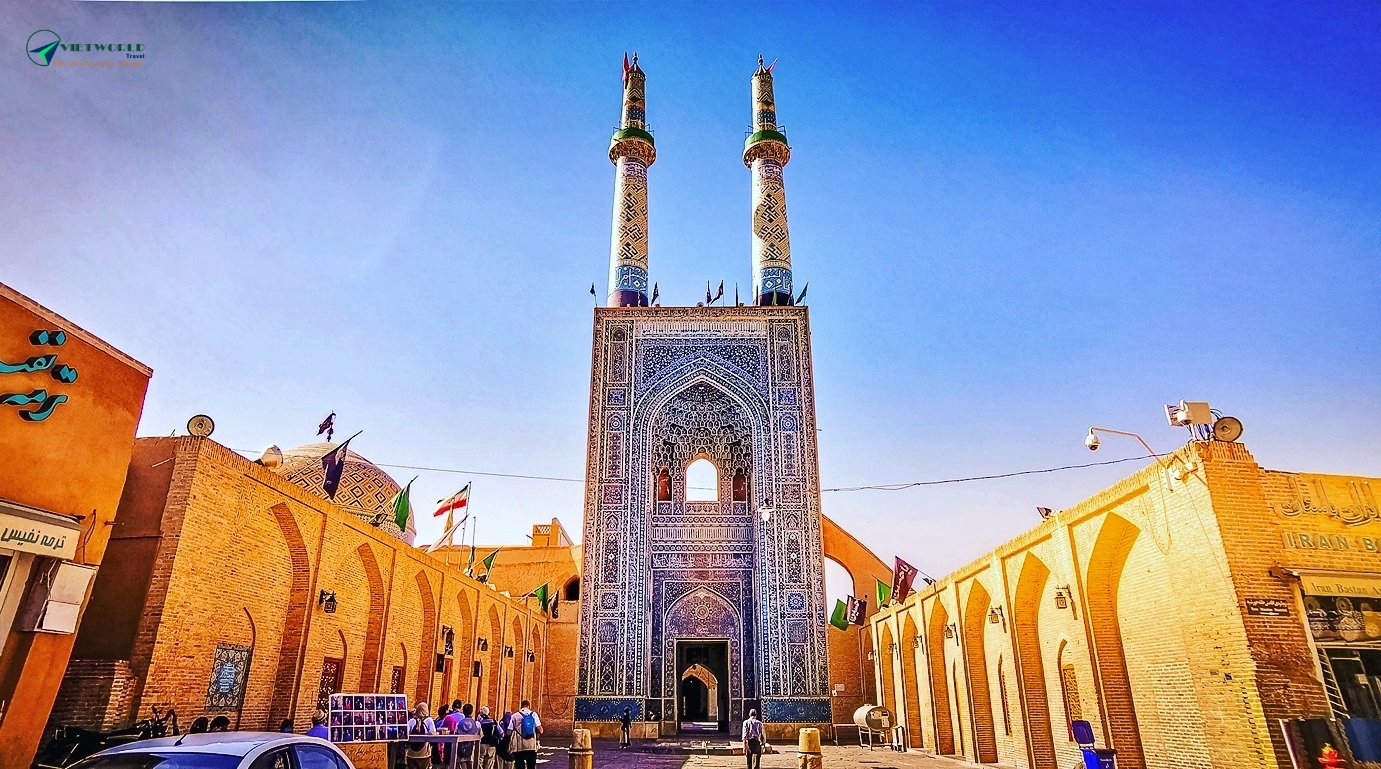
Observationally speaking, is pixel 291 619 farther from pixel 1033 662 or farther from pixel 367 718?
pixel 1033 662

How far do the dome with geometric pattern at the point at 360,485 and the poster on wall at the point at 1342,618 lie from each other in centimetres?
1388

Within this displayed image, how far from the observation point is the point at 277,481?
387 inches

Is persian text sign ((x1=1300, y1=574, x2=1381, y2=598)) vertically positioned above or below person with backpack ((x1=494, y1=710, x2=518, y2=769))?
above

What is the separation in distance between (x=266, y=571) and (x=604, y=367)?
1359 cm

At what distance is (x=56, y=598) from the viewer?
6.93 metres

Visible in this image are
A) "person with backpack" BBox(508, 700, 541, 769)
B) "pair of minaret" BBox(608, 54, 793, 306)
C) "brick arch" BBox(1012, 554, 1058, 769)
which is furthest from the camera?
"pair of minaret" BBox(608, 54, 793, 306)

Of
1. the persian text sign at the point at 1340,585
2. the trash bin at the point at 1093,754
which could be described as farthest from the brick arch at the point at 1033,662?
the persian text sign at the point at 1340,585

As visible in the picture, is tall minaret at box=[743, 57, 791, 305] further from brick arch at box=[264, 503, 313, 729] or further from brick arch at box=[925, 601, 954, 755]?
brick arch at box=[264, 503, 313, 729]

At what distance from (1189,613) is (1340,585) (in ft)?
4.16

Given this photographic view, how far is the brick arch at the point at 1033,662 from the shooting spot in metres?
12.0

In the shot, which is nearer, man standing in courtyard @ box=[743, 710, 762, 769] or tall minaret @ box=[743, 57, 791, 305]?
man standing in courtyard @ box=[743, 710, 762, 769]

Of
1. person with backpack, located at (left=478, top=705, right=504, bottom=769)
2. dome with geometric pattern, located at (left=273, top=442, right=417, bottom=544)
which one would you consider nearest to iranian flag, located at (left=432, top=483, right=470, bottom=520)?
dome with geometric pattern, located at (left=273, top=442, right=417, bottom=544)

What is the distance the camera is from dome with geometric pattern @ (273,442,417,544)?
16.5m

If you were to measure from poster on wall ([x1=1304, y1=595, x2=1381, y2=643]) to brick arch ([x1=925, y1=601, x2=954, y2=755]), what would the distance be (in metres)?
8.27
